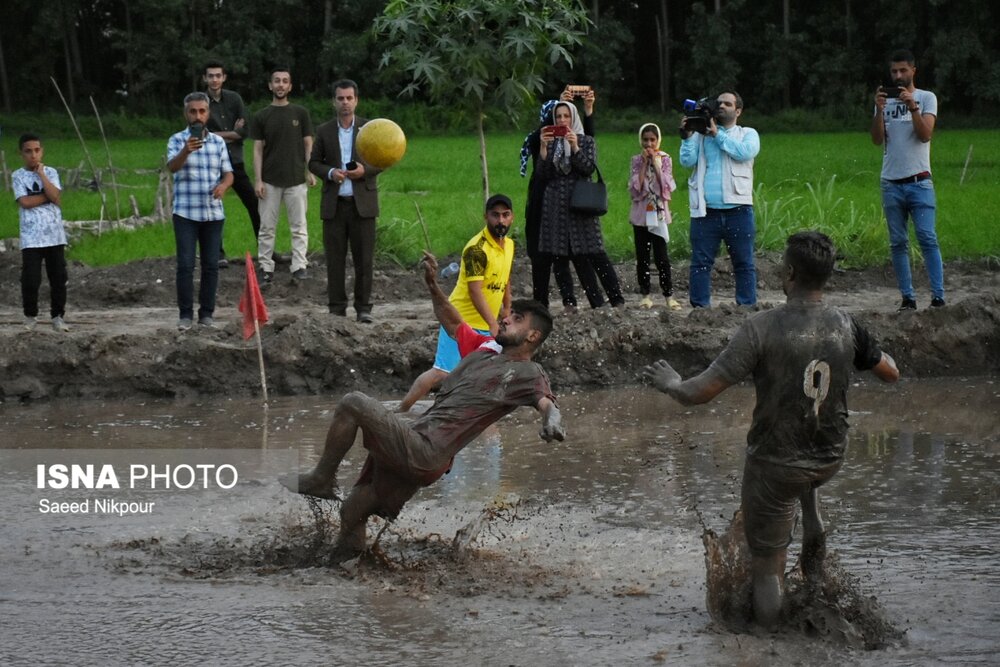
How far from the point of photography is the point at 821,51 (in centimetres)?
4266

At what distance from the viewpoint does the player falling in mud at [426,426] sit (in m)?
6.83

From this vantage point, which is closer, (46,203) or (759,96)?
(46,203)

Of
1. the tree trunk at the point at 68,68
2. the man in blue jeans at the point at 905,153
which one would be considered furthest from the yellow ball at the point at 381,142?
the tree trunk at the point at 68,68

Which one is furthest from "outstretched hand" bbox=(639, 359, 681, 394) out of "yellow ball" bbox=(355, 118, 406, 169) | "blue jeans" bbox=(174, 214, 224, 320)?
"blue jeans" bbox=(174, 214, 224, 320)

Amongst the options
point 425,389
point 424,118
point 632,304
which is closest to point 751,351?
point 425,389

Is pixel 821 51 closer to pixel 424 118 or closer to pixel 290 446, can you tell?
pixel 424 118

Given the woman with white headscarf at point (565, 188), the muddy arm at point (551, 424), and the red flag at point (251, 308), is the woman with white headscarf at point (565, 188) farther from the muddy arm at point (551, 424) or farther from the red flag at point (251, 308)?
the muddy arm at point (551, 424)

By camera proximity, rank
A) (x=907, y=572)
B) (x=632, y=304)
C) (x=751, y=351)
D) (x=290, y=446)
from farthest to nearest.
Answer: (x=632, y=304)
(x=290, y=446)
(x=907, y=572)
(x=751, y=351)

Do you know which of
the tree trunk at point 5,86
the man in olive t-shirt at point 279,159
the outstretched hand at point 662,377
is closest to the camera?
the outstretched hand at point 662,377

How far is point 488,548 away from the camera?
7.59m

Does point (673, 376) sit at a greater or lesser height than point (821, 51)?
lesser

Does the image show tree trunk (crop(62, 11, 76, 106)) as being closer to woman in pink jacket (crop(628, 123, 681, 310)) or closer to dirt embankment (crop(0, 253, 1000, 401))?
dirt embankment (crop(0, 253, 1000, 401))

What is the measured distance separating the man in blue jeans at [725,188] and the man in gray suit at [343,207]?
273 cm

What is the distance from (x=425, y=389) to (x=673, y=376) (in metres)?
4.19
